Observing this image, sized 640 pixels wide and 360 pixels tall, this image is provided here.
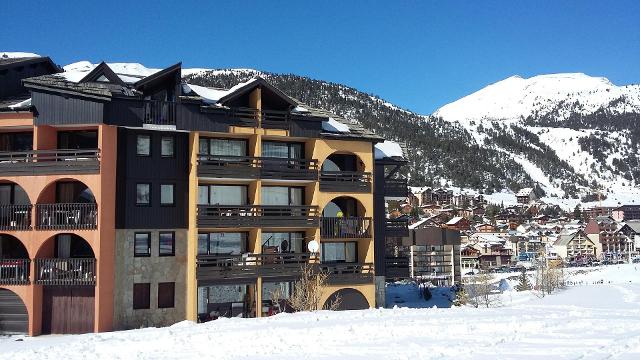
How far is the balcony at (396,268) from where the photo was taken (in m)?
35.3

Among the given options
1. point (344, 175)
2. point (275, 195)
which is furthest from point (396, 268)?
point (275, 195)

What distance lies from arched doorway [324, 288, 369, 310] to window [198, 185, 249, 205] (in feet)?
21.9

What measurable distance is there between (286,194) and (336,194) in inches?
104

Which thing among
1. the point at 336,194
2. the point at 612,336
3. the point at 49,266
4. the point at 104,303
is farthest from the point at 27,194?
the point at 612,336

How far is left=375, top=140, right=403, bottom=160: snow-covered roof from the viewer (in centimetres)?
3655

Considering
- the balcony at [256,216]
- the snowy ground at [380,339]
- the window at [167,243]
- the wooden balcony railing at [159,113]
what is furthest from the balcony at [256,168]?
the snowy ground at [380,339]

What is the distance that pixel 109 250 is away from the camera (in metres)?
28.1

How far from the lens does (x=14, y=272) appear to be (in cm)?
2795

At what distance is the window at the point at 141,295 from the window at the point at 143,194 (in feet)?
12.3

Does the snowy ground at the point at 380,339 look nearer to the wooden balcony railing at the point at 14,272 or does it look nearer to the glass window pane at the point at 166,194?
the wooden balcony railing at the point at 14,272

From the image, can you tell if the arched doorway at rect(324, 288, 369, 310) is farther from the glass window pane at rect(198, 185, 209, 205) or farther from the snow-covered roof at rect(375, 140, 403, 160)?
the glass window pane at rect(198, 185, 209, 205)

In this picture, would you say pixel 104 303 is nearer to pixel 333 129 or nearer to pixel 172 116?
pixel 172 116

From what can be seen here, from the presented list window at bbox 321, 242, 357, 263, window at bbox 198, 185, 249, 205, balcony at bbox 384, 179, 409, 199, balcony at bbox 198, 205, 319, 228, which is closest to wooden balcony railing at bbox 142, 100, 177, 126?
window at bbox 198, 185, 249, 205

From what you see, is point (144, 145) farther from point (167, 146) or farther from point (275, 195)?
point (275, 195)
